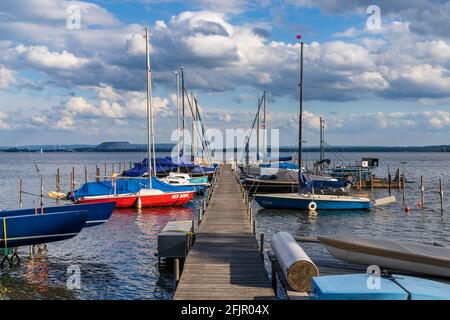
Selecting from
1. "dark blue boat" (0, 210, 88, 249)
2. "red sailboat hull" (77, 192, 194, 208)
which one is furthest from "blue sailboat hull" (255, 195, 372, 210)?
"dark blue boat" (0, 210, 88, 249)

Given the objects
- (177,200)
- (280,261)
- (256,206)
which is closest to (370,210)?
(256,206)

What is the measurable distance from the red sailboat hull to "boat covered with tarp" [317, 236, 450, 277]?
2396 cm

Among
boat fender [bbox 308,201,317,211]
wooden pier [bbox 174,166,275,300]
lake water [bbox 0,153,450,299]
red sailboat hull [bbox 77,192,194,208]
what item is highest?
wooden pier [bbox 174,166,275,300]

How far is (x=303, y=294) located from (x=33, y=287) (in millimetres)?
10803

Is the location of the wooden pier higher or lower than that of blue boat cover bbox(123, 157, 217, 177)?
lower

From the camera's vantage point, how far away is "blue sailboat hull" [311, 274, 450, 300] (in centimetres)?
1056

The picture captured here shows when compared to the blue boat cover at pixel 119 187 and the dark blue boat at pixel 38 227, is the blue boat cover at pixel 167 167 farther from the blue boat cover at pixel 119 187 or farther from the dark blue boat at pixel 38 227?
the dark blue boat at pixel 38 227

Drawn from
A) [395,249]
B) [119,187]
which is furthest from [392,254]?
[119,187]

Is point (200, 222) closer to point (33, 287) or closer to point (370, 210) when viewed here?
point (33, 287)

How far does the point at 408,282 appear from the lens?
443 inches

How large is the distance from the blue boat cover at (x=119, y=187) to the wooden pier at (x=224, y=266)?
15.9 m

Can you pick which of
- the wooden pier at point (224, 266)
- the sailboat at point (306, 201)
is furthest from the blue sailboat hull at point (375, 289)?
the sailboat at point (306, 201)

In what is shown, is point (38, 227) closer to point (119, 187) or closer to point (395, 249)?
point (395, 249)

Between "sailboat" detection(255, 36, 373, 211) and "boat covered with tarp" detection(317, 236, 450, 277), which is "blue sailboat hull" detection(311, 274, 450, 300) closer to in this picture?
"boat covered with tarp" detection(317, 236, 450, 277)
